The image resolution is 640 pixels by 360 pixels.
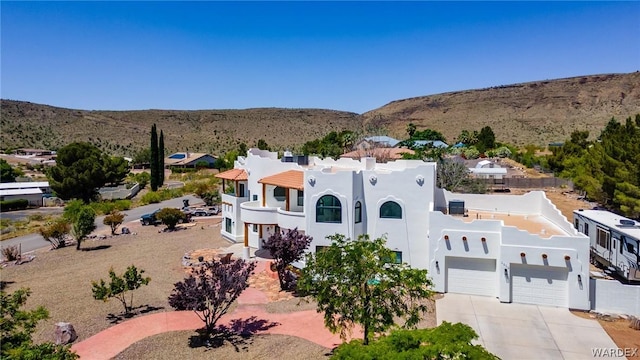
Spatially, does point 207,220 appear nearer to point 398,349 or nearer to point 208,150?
point 398,349

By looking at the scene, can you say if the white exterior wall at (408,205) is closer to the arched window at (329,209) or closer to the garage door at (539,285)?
the arched window at (329,209)

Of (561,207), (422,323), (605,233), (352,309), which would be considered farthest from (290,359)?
(561,207)

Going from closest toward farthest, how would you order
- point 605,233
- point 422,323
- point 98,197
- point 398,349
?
1. point 398,349
2. point 422,323
3. point 605,233
4. point 98,197

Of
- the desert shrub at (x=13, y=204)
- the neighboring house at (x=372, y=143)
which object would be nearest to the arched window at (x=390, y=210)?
the neighboring house at (x=372, y=143)

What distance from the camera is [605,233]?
20.4 m

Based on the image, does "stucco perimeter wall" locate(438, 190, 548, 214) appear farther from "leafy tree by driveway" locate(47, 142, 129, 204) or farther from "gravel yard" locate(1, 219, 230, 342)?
"leafy tree by driveway" locate(47, 142, 129, 204)

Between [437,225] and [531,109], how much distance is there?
139109mm

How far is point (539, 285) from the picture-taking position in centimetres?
1786

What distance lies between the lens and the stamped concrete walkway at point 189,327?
14.6 m

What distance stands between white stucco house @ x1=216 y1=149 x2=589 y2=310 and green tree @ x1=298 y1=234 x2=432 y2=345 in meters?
7.61

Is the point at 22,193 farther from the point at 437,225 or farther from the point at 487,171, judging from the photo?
the point at 487,171

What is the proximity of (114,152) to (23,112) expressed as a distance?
1613 inches

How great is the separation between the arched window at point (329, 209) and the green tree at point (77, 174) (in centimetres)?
4056

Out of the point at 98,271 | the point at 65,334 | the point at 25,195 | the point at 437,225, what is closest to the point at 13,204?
the point at 25,195
